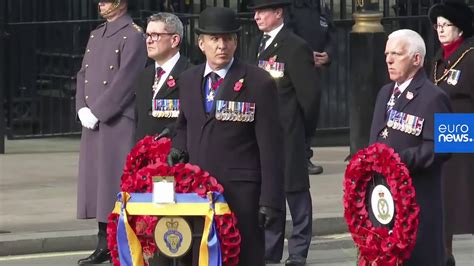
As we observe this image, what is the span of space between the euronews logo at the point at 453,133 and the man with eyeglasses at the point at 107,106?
318cm

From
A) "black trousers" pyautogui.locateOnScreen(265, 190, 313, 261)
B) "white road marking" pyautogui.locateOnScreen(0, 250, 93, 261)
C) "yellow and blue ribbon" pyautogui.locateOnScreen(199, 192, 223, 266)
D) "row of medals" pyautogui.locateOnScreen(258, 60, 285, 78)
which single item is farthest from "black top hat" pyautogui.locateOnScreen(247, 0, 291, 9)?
"yellow and blue ribbon" pyautogui.locateOnScreen(199, 192, 223, 266)

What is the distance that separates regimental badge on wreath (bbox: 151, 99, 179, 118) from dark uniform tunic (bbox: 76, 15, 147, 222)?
37.9 inches

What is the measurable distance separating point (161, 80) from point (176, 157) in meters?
2.05

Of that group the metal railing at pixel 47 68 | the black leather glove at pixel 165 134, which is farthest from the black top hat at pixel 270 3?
the metal railing at pixel 47 68

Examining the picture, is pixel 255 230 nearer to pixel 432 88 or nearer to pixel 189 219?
pixel 189 219

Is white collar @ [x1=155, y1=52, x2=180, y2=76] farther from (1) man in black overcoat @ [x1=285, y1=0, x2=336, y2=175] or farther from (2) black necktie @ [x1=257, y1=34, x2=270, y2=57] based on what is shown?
(1) man in black overcoat @ [x1=285, y1=0, x2=336, y2=175]

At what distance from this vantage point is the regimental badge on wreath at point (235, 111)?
868cm

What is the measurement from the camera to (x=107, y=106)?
11453 millimetres

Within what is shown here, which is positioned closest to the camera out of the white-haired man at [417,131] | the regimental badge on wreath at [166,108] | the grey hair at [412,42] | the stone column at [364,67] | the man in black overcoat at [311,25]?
the white-haired man at [417,131]

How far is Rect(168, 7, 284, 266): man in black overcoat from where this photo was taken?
28.3ft

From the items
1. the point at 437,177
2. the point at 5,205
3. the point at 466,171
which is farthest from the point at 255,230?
the point at 5,205

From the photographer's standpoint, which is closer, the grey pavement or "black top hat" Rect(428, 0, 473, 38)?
"black top hat" Rect(428, 0, 473, 38)

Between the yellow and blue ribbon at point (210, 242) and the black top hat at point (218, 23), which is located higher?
the black top hat at point (218, 23)

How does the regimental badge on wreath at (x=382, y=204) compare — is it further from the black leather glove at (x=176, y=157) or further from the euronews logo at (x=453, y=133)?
the black leather glove at (x=176, y=157)
